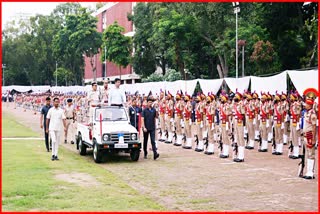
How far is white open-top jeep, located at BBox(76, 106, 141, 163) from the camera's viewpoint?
619 inches

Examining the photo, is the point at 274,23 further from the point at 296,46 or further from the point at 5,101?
the point at 5,101

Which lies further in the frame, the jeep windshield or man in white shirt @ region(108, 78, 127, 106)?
man in white shirt @ region(108, 78, 127, 106)

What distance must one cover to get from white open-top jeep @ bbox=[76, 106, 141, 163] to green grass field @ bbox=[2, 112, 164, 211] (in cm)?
66

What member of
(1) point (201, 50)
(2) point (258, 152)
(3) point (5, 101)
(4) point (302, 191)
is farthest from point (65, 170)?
(3) point (5, 101)

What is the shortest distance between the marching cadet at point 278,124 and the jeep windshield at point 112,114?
17.7 feet

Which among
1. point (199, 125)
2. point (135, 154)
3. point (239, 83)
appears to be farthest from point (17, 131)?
point (135, 154)

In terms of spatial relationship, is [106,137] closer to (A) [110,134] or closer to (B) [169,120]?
(A) [110,134]

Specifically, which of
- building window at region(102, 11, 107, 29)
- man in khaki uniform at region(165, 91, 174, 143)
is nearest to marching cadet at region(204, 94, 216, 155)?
man in khaki uniform at region(165, 91, 174, 143)

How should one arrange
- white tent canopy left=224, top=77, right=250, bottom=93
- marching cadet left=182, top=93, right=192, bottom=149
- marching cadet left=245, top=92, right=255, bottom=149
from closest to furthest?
marching cadet left=245, top=92, right=255, bottom=149
marching cadet left=182, top=93, right=192, bottom=149
white tent canopy left=224, top=77, right=250, bottom=93

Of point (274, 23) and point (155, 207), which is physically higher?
point (274, 23)

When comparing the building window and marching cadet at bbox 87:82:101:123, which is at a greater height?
the building window

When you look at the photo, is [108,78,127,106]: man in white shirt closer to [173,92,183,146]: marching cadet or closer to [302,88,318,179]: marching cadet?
[173,92,183,146]: marching cadet

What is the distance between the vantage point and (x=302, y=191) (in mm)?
11273

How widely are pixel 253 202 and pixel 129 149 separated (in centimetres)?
651
